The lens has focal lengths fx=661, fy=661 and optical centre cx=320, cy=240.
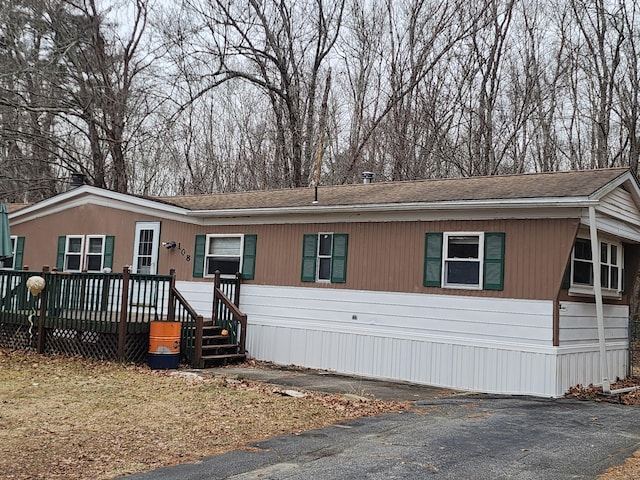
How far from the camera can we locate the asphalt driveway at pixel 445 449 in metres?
5.22

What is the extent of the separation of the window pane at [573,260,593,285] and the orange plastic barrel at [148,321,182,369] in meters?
6.60

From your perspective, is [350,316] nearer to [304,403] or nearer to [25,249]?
[304,403]

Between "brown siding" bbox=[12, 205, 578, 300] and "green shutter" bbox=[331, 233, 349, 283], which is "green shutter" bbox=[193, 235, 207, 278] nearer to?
"brown siding" bbox=[12, 205, 578, 300]

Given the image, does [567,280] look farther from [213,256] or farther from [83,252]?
[83,252]

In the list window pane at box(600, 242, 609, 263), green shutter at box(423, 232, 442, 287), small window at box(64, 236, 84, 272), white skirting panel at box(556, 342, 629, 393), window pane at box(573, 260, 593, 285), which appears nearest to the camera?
white skirting panel at box(556, 342, 629, 393)

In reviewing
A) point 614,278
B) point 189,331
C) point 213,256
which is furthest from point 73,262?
point 614,278

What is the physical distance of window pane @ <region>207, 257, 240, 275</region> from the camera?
13445 millimetres

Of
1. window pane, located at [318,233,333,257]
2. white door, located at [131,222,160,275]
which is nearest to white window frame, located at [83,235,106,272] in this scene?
white door, located at [131,222,160,275]

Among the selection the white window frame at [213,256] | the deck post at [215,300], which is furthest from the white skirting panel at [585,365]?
the white window frame at [213,256]

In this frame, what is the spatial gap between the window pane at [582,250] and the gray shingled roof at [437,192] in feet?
3.30

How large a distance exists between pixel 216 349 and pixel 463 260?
15.5 feet

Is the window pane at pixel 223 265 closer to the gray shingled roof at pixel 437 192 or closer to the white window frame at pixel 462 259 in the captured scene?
the gray shingled roof at pixel 437 192

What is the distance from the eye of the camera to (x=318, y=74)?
24.4 metres

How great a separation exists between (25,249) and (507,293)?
12007 mm
